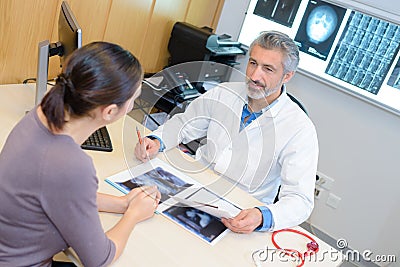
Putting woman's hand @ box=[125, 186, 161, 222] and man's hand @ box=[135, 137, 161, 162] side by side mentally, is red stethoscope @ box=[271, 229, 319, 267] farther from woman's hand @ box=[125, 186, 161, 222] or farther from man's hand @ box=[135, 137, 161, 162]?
man's hand @ box=[135, 137, 161, 162]

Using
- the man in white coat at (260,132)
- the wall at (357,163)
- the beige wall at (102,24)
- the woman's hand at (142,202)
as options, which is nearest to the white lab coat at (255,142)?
the man in white coat at (260,132)

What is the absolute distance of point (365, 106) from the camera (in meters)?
2.54

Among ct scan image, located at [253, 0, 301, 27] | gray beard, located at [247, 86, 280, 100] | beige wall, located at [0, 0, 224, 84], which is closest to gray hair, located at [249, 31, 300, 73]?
gray beard, located at [247, 86, 280, 100]

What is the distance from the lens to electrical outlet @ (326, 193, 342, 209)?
8.97ft

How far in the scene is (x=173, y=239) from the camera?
49.8 inches

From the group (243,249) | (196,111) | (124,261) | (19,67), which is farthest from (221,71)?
(124,261)

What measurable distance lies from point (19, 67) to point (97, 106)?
3.91ft

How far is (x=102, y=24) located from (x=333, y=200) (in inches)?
71.9

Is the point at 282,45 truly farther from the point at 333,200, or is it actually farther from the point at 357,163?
the point at 333,200

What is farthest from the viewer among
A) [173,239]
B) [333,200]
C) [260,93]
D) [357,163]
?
[333,200]

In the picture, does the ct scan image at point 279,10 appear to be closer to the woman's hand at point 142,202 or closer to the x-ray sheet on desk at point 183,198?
the x-ray sheet on desk at point 183,198

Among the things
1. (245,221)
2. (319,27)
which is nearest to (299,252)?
(245,221)

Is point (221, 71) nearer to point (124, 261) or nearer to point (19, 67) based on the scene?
point (19, 67)

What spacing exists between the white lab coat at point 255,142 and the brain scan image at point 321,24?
41.4 inches
